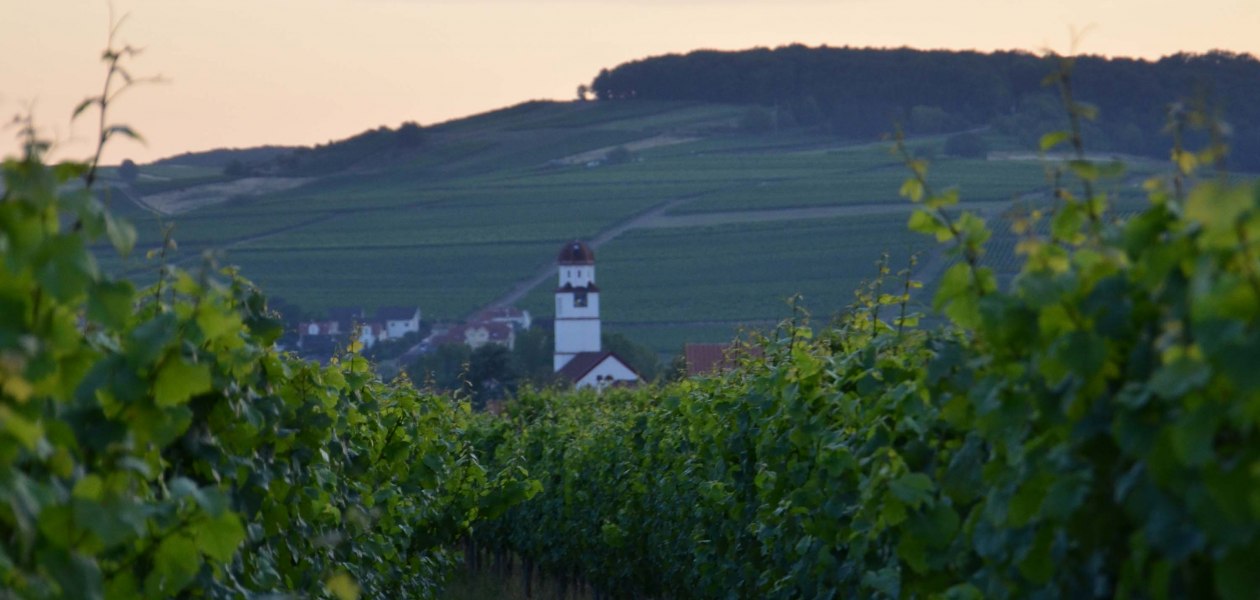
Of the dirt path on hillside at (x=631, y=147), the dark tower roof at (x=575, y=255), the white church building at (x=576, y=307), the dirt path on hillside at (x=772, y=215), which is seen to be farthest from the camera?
the dirt path on hillside at (x=631, y=147)

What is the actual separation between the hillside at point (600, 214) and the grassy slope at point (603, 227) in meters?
0.17

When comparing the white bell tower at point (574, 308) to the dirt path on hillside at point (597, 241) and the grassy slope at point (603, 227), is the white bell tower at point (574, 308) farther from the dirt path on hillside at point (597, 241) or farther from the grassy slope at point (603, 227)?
the dirt path on hillside at point (597, 241)

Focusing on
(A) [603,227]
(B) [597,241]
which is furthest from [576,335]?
(A) [603,227]

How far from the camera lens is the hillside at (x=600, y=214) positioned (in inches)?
2992

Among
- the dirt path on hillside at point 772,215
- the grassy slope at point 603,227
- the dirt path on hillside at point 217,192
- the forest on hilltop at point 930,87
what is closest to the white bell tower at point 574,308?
the grassy slope at point 603,227

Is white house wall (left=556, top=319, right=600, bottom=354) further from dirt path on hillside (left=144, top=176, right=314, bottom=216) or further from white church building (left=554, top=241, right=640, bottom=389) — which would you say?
dirt path on hillside (left=144, top=176, right=314, bottom=216)

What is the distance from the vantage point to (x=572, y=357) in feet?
246

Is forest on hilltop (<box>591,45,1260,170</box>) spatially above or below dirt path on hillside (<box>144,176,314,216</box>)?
above

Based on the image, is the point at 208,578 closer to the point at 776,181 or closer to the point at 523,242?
the point at 523,242

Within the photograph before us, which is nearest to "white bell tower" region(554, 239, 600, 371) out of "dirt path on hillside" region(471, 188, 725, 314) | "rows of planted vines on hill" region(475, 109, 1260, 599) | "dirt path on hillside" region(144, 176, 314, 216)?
"dirt path on hillside" region(471, 188, 725, 314)

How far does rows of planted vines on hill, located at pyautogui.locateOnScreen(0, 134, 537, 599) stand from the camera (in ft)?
8.06

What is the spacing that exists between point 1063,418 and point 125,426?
1707mm

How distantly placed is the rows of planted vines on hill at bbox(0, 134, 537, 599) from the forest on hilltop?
77.2 meters

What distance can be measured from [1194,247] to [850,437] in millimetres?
2996
